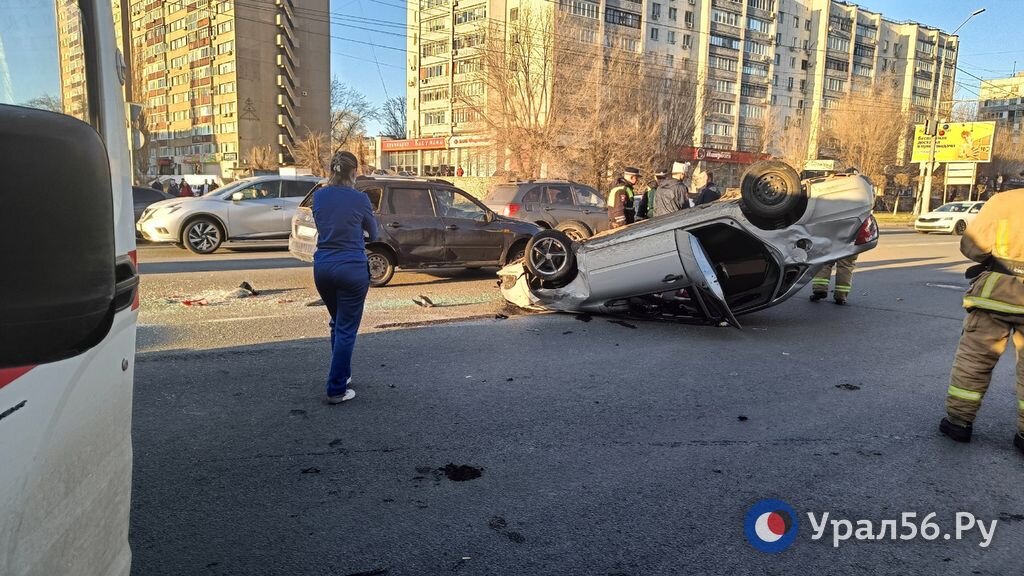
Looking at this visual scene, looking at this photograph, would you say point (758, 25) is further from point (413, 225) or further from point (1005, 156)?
point (413, 225)

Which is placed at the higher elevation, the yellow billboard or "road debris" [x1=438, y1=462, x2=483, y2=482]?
the yellow billboard

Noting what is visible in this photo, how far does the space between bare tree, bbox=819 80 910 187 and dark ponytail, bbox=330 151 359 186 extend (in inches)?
1945

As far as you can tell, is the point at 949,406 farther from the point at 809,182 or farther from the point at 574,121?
the point at 574,121

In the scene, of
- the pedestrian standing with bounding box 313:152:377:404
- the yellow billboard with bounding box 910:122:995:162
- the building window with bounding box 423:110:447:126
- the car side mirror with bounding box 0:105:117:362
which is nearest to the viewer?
the car side mirror with bounding box 0:105:117:362

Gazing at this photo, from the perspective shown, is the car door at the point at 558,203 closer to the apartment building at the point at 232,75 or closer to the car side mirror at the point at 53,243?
the car side mirror at the point at 53,243

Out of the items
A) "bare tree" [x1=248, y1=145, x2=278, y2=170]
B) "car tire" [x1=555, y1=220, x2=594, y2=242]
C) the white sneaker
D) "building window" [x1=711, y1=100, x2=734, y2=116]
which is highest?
"building window" [x1=711, y1=100, x2=734, y2=116]

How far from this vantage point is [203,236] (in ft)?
44.0

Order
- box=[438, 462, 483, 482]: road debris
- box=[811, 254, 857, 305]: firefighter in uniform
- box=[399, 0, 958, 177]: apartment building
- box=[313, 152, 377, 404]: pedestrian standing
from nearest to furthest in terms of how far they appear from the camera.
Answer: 1. box=[438, 462, 483, 482]: road debris
2. box=[313, 152, 377, 404]: pedestrian standing
3. box=[811, 254, 857, 305]: firefighter in uniform
4. box=[399, 0, 958, 177]: apartment building

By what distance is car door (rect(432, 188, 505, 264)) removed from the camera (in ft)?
33.8

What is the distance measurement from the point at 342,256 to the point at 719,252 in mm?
4874

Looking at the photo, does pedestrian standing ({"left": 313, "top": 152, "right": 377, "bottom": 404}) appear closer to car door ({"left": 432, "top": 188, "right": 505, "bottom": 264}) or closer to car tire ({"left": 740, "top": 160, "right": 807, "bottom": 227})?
car tire ({"left": 740, "top": 160, "right": 807, "bottom": 227})

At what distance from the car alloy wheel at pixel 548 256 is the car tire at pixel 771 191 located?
2.08 m

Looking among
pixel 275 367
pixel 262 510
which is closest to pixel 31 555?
pixel 262 510

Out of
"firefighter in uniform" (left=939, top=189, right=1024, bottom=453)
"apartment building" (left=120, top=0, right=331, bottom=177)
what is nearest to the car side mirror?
"firefighter in uniform" (left=939, top=189, right=1024, bottom=453)
